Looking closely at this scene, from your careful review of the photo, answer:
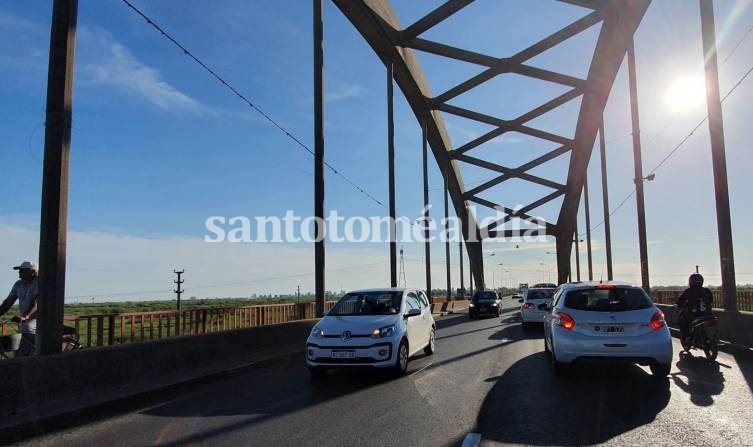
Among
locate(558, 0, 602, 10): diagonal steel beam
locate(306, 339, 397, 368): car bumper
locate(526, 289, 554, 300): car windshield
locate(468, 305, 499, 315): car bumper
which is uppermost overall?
locate(558, 0, 602, 10): diagonal steel beam

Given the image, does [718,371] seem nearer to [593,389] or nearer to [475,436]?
[593,389]

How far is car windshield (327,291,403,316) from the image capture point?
34.1 ft

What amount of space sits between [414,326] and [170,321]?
8105 millimetres

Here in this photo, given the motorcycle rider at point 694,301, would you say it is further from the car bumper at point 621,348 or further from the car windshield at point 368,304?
the car windshield at point 368,304

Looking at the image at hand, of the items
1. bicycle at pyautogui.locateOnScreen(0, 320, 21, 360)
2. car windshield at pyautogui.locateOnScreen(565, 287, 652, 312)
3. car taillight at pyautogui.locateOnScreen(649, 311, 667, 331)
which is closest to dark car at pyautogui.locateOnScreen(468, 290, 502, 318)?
car windshield at pyautogui.locateOnScreen(565, 287, 652, 312)

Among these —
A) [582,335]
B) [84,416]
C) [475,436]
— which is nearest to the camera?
[475,436]

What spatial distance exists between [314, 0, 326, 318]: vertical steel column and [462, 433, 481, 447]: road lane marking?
11.9 metres

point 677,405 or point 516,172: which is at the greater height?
point 516,172

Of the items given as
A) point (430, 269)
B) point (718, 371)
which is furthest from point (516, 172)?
point (718, 371)

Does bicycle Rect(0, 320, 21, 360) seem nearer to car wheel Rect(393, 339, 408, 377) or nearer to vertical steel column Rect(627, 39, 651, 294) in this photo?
car wheel Rect(393, 339, 408, 377)

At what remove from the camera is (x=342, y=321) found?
962 cm

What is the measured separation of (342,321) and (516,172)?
174ft

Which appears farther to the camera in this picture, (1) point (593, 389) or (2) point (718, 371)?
(2) point (718, 371)

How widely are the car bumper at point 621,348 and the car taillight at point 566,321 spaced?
0.40ft
